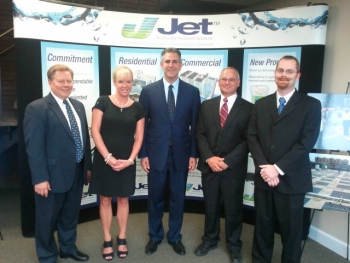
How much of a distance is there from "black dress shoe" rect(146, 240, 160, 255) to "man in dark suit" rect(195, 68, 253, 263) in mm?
613

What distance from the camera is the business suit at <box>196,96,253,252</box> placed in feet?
8.50

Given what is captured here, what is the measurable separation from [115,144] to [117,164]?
17cm

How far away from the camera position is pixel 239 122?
8.49 feet

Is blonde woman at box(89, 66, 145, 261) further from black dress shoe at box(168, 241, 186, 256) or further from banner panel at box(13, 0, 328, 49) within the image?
banner panel at box(13, 0, 328, 49)

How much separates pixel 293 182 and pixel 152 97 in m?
1.42

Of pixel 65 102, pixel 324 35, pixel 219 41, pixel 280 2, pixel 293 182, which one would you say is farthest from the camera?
pixel 280 2

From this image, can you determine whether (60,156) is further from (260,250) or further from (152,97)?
(260,250)

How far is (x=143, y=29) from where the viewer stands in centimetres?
351

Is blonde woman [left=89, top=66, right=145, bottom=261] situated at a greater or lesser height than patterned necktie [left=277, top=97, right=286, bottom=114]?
lesser

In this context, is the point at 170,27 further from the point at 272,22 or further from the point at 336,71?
the point at 336,71

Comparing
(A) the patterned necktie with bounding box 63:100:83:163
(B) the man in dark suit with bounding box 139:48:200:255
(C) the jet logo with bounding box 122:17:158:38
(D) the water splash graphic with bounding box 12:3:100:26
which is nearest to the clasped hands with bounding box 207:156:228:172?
(B) the man in dark suit with bounding box 139:48:200:255

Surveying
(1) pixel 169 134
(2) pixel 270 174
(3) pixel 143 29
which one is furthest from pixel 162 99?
(3) pixel 143 29

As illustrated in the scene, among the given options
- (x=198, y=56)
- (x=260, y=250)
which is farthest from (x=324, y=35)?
(x=260, y=250)

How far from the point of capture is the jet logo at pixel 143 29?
3465 mm
